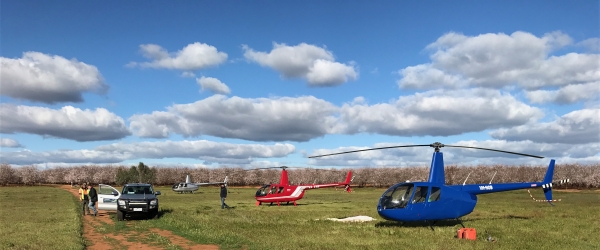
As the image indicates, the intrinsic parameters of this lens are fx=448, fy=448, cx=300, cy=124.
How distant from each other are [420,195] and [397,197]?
908 mm

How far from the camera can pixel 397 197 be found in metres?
17.8

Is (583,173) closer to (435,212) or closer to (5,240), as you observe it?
(435,212)

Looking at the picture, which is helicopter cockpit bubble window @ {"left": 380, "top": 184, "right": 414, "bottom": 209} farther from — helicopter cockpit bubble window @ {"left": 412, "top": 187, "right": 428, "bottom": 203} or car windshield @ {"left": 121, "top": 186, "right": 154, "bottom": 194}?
car windshield @ {"left": 121, "top": 186, "right": 154, "bottom": 194}

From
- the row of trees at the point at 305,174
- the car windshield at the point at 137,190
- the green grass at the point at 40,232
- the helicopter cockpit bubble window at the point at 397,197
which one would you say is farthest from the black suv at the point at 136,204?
the row of trees at the point at 305,174

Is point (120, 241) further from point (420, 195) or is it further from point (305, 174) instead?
point (305, 174)

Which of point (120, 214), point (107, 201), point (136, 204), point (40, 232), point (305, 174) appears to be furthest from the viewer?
point (305, 174)

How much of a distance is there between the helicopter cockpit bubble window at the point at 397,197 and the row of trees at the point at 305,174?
58.5 metres

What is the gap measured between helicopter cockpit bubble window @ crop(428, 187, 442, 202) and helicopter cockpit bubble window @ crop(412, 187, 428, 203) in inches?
10.3

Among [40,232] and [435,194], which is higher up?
[435,194]

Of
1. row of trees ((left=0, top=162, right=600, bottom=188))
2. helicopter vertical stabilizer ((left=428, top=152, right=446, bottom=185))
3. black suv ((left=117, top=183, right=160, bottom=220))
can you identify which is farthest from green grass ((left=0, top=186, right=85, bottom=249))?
row of trees ((left=0, top=162, right=600, bottom=188))

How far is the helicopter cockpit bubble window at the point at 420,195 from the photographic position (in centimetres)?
1773

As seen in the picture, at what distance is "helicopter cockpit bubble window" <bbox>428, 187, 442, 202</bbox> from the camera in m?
17.9

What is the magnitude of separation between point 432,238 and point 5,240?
14.8m

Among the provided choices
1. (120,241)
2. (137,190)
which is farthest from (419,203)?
(137,190)
